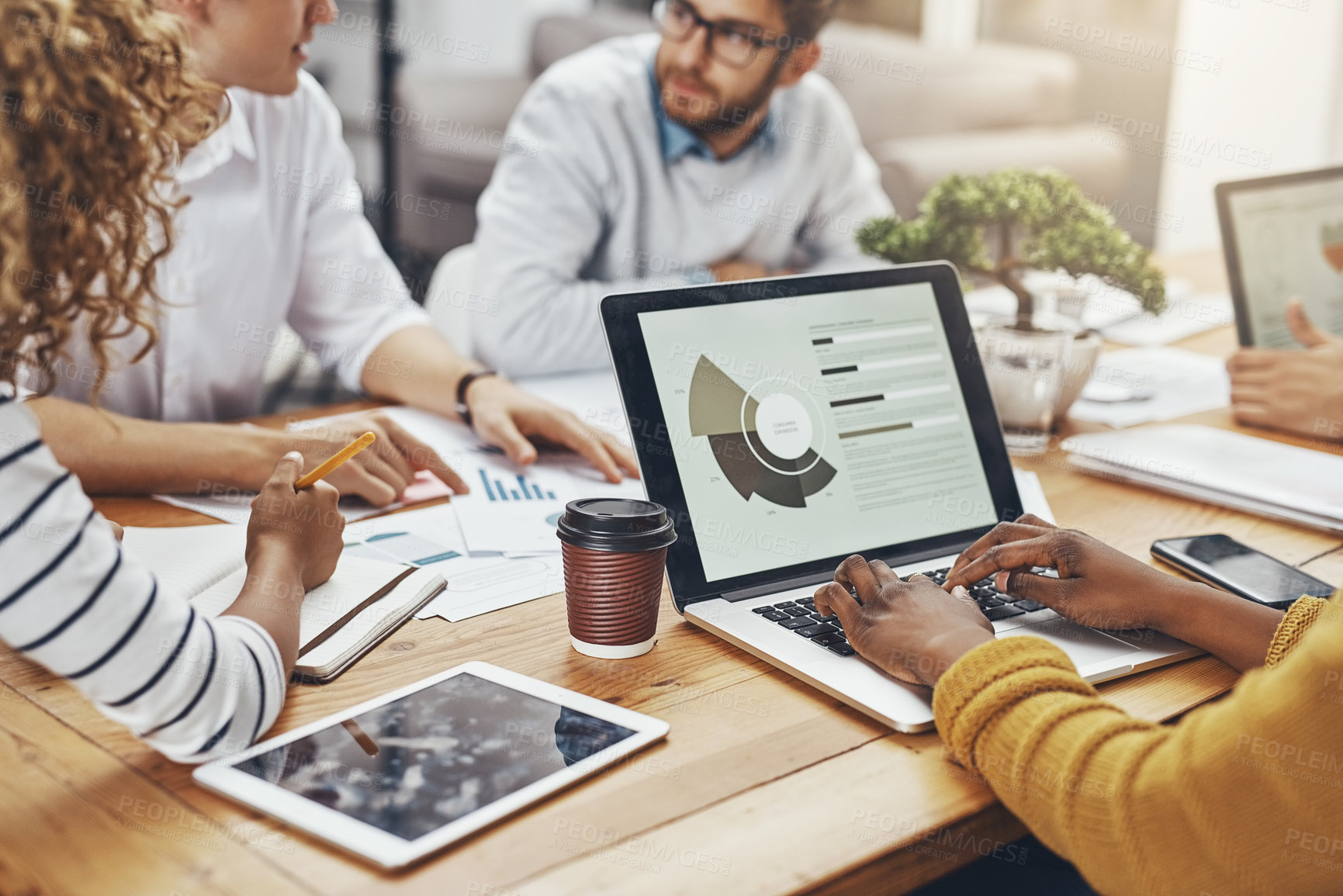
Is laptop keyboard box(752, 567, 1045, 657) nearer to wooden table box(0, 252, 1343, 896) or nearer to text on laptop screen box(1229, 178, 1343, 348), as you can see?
wooden table box(0, 252, 1343, 896)

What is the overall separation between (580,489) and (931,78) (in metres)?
3.15

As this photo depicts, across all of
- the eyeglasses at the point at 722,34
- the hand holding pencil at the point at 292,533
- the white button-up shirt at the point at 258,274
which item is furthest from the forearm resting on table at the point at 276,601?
the eyeglasses at the point at 722,34

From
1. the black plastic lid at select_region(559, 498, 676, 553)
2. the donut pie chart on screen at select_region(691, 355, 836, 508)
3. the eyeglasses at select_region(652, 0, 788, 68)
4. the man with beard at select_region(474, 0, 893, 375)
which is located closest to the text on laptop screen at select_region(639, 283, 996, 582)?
the donut pie chart on screen at select_region(691, 355, 836, 508)

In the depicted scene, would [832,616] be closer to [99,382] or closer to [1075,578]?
[1075,578]

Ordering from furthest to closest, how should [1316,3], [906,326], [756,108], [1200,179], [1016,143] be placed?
[1200,179], [1316,3], [1016,143], [756,108], [906,326]

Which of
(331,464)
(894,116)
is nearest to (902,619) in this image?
(331,464)

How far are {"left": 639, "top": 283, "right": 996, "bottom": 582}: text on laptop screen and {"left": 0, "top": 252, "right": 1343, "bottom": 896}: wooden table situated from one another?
133 mm

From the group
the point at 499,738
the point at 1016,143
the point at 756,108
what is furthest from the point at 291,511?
the point at 1016,143

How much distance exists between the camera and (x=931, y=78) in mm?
3914

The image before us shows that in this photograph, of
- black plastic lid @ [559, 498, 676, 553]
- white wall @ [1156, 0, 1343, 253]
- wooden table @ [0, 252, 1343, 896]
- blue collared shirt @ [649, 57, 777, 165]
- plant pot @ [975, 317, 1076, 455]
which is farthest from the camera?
white wall @ [1156, 0, 1343, 253]

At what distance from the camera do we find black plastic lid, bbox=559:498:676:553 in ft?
2.69

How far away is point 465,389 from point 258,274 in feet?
1.28

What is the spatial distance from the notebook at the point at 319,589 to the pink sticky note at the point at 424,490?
0.19m

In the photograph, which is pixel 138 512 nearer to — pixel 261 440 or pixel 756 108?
pixel 261 440
